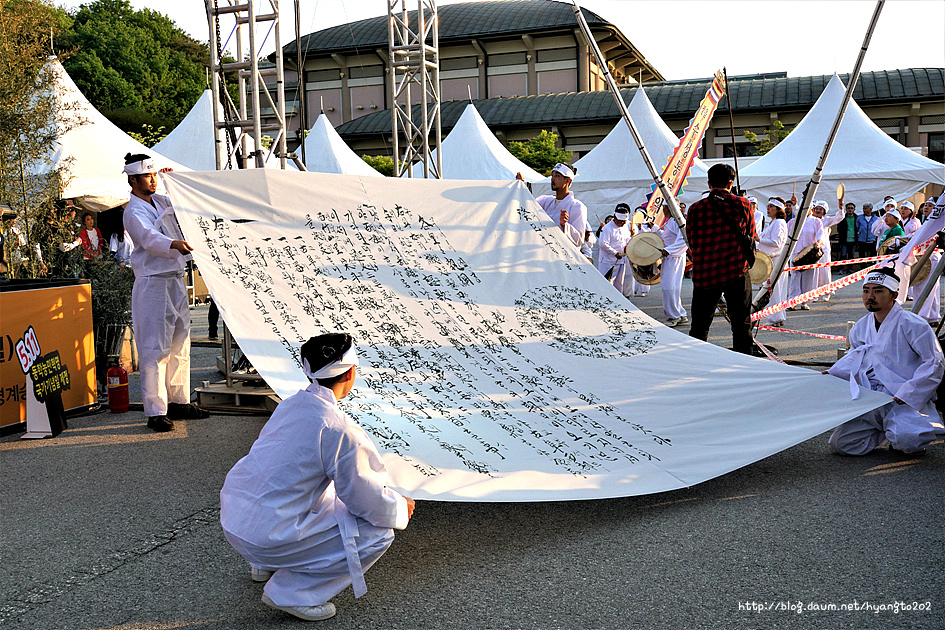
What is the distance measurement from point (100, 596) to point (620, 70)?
44185 mm

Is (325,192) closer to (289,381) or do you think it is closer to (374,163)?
(289,381)

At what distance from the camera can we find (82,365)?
6.29 m

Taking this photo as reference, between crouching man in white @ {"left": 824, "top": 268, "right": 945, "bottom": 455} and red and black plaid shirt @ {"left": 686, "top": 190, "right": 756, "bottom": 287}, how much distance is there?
151 centimetres

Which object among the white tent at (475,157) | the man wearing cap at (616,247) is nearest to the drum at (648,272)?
the man wearing cap at (616,247)

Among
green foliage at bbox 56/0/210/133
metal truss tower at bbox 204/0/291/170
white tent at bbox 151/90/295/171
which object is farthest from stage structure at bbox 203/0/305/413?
green foliage at bbox 56/0/210/133

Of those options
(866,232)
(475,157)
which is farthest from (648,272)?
(866,232)

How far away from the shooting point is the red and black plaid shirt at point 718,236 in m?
6.22

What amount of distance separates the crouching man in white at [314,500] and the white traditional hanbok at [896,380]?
2968 mm

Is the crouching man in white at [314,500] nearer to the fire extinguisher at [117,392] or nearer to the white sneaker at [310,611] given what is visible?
the white sneaker at [310,611]

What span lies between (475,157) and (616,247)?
8.15m

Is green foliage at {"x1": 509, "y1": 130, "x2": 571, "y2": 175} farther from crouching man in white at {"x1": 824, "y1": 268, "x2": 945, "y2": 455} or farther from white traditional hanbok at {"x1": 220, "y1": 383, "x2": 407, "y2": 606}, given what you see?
white traditional hanbok at {"x1": 220, "y1": 383, "x2": 407, "y2": 606}

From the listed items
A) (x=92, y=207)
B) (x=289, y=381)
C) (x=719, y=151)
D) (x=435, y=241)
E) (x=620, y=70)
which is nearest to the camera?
(x=289, y=381)

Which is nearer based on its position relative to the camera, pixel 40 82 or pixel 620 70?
pixel 40 82

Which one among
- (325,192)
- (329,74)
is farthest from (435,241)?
(329,74)
